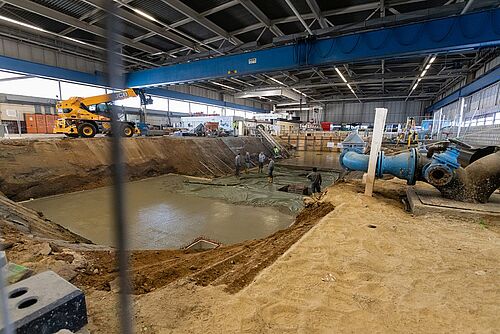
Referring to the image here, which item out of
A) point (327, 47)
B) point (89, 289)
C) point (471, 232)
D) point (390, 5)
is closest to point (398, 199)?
point (471, 232)

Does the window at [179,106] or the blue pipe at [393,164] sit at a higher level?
the window at [179,106]

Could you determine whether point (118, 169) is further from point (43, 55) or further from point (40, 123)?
point (40, 123)

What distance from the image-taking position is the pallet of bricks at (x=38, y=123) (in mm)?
19267

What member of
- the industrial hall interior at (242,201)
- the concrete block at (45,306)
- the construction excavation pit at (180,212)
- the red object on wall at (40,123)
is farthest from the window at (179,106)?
the concrete block at (45,306)

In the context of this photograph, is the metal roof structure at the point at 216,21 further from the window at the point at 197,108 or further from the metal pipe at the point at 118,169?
the window at the point at 197,108

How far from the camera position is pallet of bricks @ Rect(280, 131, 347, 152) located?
2136 cm

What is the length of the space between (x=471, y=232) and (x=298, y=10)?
8.04m

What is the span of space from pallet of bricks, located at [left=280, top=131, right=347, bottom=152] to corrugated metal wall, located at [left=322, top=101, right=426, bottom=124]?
37.6ft

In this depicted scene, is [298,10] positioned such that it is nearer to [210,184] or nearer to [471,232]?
[210,184]

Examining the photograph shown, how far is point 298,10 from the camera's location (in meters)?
8.09

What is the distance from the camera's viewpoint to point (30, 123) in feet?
63.4

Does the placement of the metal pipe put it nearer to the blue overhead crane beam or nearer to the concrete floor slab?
the concrete floor slab

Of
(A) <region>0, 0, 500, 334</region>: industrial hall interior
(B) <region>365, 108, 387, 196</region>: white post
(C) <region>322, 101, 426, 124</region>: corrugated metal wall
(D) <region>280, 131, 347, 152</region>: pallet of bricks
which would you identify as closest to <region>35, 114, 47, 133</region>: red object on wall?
(A) <region>0, 0, 500, 334</region>: industrial hall interior

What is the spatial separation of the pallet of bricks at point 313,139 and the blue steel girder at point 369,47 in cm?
1479
